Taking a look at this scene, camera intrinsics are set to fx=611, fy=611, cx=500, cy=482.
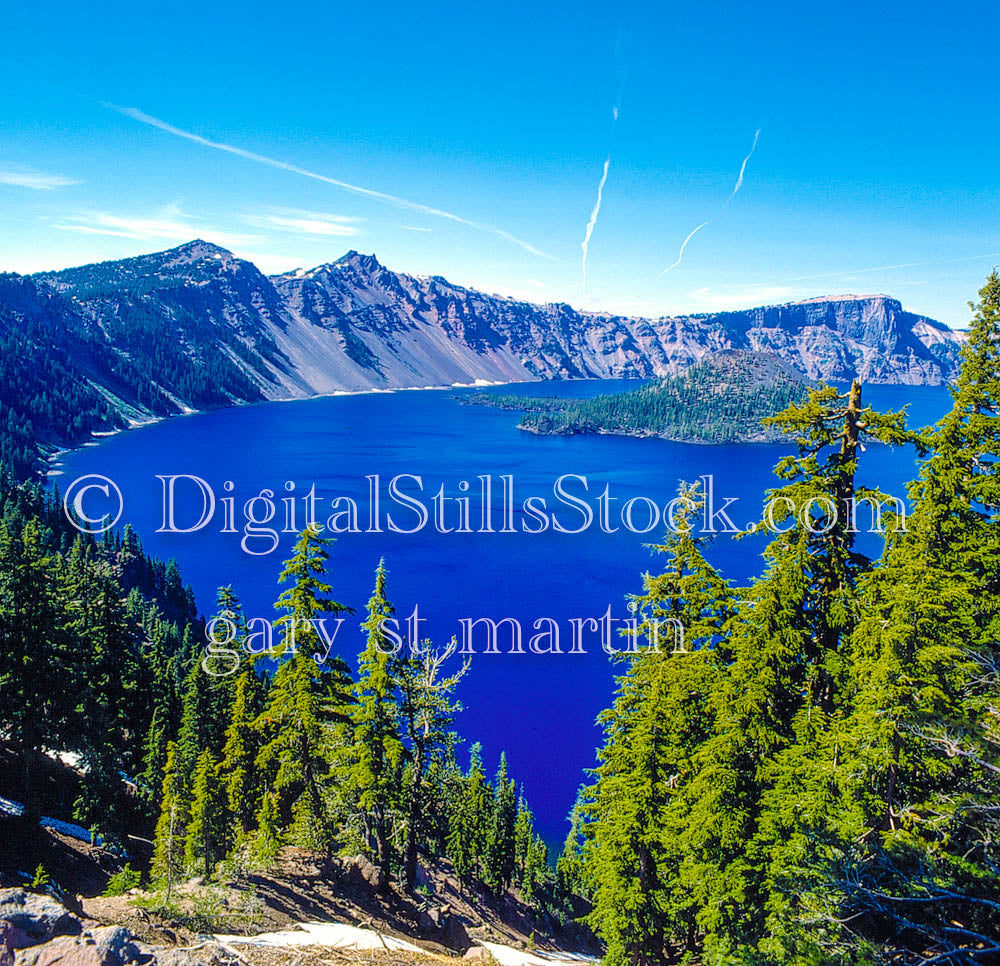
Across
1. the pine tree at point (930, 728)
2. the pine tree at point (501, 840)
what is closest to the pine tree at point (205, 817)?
the pine tree at point (930, 728)

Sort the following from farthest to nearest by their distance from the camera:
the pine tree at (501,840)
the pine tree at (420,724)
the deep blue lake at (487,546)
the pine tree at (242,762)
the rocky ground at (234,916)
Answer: the deep blue lake at (487,546) → the pine tree at (501,840) → the pine tree at (242,762) → the pine tree at (420,724) → the rocky ground at (234,916)

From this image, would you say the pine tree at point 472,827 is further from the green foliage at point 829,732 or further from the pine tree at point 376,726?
the green foliage at point 829,732

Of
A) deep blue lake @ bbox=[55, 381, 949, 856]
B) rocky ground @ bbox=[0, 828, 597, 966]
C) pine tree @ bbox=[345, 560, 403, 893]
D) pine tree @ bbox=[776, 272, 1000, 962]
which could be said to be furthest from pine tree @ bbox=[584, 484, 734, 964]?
deep blue lake @ bbox=[55, 381, 949, 856]

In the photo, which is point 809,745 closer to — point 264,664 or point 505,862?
point 505,862

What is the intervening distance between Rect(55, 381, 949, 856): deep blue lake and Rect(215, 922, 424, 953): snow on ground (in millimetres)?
37676

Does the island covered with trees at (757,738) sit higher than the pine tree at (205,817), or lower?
higher

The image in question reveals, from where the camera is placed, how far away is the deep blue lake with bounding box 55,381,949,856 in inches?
2314

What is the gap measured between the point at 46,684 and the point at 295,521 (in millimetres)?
88159

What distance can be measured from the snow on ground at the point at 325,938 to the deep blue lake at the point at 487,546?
37676 millimetres

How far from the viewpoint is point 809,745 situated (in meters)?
13.3

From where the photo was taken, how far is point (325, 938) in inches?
498

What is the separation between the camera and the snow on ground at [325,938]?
444 inches

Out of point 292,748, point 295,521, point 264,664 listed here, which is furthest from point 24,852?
point 295,521

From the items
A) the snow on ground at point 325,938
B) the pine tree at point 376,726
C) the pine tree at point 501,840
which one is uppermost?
the pine tree at point 376,726
